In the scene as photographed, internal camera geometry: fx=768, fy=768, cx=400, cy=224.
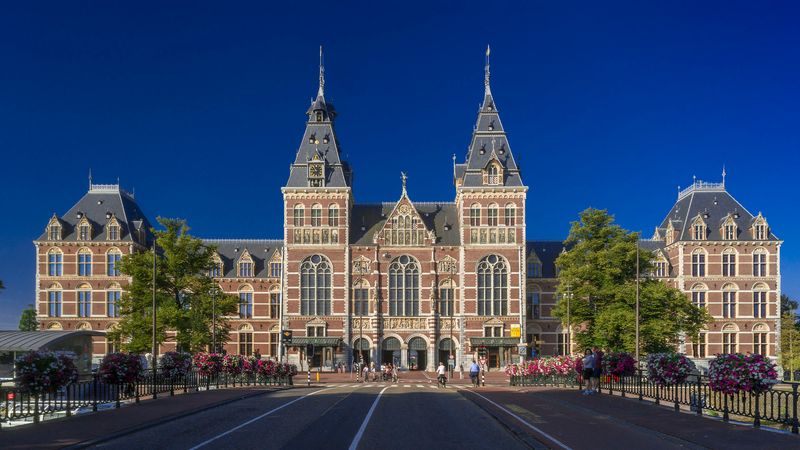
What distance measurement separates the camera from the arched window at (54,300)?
72188mm

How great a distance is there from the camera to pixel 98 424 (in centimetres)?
2098

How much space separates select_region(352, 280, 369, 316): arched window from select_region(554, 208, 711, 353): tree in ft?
64.9

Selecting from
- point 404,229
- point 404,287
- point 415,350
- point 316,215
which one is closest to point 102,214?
point 316,215

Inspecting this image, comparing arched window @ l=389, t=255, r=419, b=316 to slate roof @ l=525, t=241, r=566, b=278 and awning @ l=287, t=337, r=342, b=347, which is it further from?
slate roof @ l=525, t=241, r=566, b=278

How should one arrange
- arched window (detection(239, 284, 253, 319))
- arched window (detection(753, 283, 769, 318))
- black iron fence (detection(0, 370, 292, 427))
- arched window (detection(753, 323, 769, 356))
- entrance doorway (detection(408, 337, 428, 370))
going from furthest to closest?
arched window (detection(239, 284, 253, 319)) → entrance doorway (detection(408, 337, 428, 370)) → arched window (detection(753, 283, 769, 318)) → arched window (detection(753, 323, 769, 356)) → black iron fence (detection(0, 370, 292, 427))

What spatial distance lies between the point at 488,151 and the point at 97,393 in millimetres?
49997

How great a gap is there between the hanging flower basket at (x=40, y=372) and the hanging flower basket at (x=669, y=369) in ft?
63.1

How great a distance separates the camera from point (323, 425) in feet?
67.7

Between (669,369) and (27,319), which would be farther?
(27,319)

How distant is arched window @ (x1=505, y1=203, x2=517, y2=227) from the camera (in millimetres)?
71125

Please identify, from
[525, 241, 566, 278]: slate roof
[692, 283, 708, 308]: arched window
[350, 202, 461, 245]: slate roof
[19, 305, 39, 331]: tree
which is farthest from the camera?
[19, 305, 39, 331]: tree

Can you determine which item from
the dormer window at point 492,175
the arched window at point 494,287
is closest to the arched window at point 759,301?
the arched window at point 494,287

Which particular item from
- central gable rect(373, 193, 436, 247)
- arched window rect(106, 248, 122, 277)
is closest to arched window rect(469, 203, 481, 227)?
central gable rect(373, 193, 436, 247)

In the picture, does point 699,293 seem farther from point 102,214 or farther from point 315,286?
point 102,214
